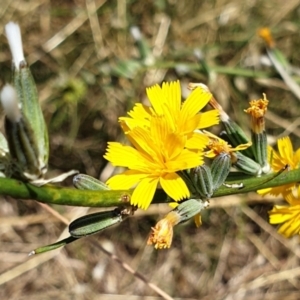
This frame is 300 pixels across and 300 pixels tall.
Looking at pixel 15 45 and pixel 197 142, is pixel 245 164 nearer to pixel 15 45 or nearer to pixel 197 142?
pixel 197 142

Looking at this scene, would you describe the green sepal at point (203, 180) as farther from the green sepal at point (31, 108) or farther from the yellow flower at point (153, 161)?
the green sepal at point (31, 108)

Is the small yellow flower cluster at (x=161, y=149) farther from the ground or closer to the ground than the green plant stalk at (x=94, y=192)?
farther from the ground

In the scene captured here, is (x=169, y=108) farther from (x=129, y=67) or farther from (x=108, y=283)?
(x=108, y=283)

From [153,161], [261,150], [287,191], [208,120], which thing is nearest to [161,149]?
[153,161]

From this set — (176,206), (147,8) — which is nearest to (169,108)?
(176,206)

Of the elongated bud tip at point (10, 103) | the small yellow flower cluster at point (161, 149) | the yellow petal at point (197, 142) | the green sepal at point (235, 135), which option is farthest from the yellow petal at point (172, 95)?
the elongated bud tip at point (10, 103)

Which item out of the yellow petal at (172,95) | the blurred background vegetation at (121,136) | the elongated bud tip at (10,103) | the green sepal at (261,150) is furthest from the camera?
the blurred background vegetation at (121,136)

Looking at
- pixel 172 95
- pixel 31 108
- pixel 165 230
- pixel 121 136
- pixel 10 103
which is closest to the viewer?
pixel 10 103
